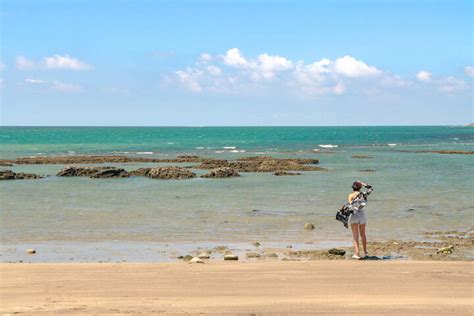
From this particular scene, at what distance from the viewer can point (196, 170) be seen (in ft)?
151

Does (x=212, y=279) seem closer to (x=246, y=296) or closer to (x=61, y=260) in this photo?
(x=246, y=296)

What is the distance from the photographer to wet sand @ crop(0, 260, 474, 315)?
8.89m

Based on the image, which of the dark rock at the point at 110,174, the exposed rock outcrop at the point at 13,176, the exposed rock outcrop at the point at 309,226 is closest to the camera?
the exposed rock outcrop at the point at 309,226

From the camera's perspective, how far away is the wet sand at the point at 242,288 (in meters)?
8.89

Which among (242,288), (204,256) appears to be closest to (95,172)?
(204,256)

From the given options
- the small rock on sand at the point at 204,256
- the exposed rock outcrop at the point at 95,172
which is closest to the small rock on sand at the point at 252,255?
the small rock on sand at the point at 204,256

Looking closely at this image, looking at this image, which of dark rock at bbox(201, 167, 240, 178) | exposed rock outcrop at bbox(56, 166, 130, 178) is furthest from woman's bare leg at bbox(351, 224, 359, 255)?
exposed rock outcrop at bbox(56, 166, 130, 178)

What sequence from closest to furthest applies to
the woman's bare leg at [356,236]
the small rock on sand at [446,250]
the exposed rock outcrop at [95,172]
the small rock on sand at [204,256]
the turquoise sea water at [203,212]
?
1. the woman's bare leg at [356,236]
2. the small rock on sand at [204,256]
3. the small rock on sand at [446,250]
4. the turquoise sea water at [203,212]
5. the exposed rock outcrop at [95,172]

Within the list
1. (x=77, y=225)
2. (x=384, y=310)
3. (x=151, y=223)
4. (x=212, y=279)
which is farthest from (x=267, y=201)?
(x=384, y=310)

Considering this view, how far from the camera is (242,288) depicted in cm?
1018

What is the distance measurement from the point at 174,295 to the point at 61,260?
16.4ft

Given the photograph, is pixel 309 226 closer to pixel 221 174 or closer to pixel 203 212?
pixel 203 212

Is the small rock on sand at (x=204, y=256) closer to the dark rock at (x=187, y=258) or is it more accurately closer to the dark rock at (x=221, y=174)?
the dark rock at (x=187, y=258)

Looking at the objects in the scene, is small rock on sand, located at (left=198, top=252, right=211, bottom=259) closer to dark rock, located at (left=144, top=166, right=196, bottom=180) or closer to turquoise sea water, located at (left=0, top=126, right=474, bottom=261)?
turquoise sea water, located at (left=0, top=126, right=474, bottom=261)
